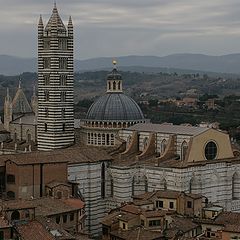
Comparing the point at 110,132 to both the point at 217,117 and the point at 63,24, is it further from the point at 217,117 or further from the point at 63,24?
the point at 217,117

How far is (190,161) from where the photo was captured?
45.0m

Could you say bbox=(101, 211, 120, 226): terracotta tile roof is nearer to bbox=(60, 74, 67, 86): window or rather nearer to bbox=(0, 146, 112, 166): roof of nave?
bbox=(0, 146, 112, 166): roof of nave

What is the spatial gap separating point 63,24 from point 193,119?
130 feet

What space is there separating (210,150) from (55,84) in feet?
40.1

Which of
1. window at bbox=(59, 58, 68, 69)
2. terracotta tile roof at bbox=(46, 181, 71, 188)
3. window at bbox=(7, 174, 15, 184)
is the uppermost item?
window at bbox=(59, 58, 68, 69)

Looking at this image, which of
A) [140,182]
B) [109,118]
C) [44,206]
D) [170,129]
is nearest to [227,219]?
[140,182]

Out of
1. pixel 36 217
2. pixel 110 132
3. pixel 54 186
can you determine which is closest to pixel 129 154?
pixel 110 132

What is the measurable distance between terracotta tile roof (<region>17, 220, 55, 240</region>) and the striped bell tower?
61.0 ft

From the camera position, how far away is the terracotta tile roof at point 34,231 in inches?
1271

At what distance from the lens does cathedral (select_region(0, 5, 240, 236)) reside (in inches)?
1783

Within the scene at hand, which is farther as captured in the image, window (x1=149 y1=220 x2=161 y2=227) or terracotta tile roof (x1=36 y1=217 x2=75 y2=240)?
window (x1=149 y1=220 x2=161 y2=227)

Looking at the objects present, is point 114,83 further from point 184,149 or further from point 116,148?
point 184,149

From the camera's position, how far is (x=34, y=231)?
108 feet

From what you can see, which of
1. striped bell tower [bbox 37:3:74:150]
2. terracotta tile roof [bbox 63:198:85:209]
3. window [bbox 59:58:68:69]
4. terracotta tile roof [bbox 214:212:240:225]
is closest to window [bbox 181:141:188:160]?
terracotta tile roof [bbox 214:212:240:225]
